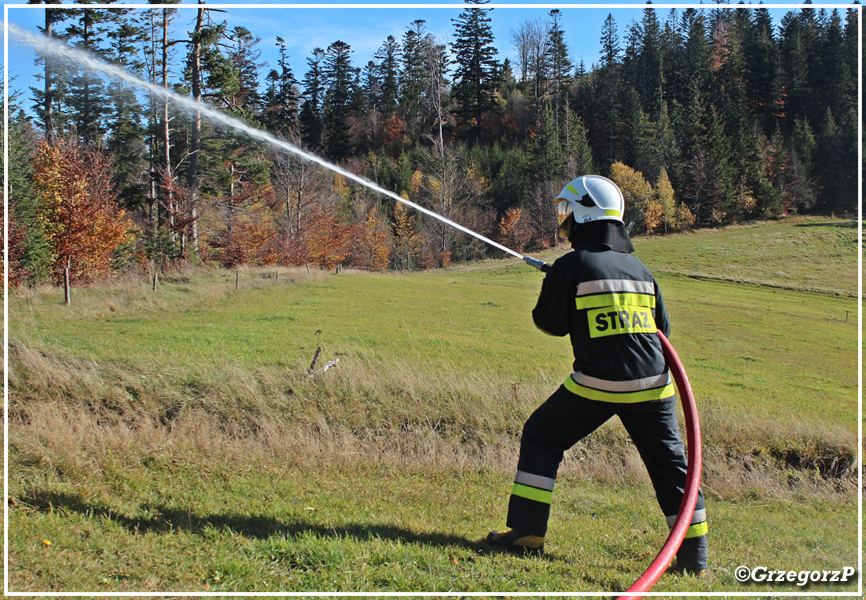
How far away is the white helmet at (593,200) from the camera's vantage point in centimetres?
414

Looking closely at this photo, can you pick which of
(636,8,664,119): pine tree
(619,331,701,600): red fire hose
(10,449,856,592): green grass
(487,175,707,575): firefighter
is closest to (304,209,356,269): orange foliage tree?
(10,449,856,592): green grass

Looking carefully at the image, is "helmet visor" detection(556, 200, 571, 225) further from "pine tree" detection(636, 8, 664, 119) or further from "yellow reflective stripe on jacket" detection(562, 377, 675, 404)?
"pine tree" detection(636, 8, 664, 119)

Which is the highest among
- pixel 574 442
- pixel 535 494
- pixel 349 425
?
pixel 574 442

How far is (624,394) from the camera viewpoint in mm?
3828

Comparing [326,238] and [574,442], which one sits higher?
[326,238]

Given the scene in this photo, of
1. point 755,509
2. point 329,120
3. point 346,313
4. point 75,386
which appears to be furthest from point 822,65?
point 75,386

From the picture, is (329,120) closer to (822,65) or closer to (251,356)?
(251,356)

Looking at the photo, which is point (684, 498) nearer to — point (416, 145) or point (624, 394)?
point (624, 394)

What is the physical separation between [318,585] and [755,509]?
192 inches

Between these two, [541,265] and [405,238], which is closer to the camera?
[541,265]

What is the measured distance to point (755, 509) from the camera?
19.4 feet

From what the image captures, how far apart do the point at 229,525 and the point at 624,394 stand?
3.07 metres

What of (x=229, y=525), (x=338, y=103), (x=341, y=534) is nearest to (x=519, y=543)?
(x=341, y=534)

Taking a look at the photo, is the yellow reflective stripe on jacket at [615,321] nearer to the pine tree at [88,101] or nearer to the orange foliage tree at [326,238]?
the pine tree at [88,101]
